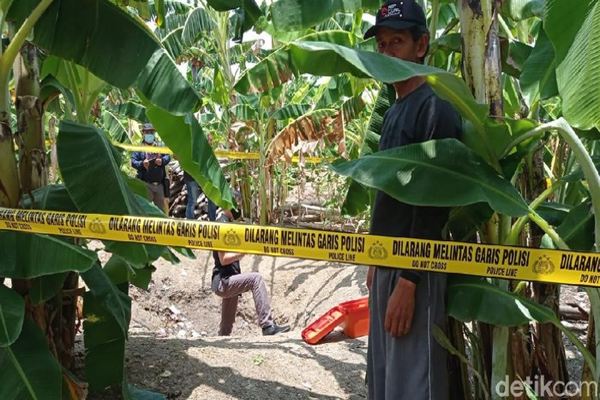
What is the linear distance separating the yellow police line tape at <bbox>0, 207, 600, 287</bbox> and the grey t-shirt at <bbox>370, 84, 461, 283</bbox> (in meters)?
0.11

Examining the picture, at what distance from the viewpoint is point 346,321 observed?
4551 mm

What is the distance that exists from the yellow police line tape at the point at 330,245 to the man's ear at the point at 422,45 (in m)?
0.76

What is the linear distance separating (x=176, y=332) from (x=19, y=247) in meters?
4.99

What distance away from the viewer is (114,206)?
8.55 ft

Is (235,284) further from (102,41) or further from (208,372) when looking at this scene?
(102,41)

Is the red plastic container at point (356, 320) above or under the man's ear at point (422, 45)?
under

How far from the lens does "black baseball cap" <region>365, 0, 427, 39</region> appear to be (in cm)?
220

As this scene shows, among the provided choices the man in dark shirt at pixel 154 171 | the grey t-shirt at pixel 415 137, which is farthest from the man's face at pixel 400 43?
the man in dark shirt at pixel 154 171

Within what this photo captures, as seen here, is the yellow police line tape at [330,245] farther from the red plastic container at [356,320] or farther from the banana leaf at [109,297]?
the red plastic container at [356,320]

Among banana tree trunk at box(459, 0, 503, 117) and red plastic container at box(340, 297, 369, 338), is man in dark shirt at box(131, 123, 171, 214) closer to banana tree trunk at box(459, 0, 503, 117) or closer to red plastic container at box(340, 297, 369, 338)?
red plastic container at box(340, 297, 369, 338)

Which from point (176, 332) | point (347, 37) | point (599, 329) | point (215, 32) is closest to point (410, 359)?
point (599, 329)

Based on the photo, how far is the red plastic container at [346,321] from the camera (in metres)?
4.48

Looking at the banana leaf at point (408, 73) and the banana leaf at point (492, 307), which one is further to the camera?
the banana leaf at point (492, 307)

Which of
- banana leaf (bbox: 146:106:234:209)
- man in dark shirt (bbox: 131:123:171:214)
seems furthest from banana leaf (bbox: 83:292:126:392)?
man in dark shirt (bbox: 131:123:171:214)
